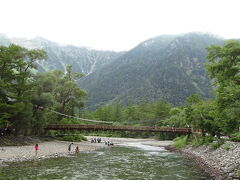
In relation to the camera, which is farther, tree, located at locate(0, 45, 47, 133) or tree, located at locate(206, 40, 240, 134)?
tree, located at locate(0, 45, 47, 133)

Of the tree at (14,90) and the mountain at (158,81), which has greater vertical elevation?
the mountain at (158,81)

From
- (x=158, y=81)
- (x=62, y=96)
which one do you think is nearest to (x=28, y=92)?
(x=62, y=96)

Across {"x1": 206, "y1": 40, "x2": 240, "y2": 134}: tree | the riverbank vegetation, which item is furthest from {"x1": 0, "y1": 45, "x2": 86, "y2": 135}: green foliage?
{"x1": 206, "y1": 40, "x2": 240, "y2": 134}: tree

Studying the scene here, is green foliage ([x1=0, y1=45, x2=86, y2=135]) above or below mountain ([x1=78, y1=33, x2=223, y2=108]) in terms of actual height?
below

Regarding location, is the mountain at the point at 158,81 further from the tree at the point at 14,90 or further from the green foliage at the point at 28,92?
the tree at the point at 14,90

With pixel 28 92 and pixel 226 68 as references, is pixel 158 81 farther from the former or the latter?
pixel 226 68

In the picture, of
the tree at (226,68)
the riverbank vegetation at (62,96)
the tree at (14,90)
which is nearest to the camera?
the riverbank vegetation at (62,96)

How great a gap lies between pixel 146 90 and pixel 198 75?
49670 mm

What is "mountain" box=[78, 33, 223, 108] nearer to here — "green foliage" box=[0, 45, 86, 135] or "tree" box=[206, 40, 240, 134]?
"green foliage" box=[0, 45, 86, 135]

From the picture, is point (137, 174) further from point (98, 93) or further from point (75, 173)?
point (98, 93)

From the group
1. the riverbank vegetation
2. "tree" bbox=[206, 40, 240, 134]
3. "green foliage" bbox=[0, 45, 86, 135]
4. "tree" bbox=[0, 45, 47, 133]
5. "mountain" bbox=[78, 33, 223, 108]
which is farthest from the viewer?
"mountain" bbox=[78, 33, 223, 108]

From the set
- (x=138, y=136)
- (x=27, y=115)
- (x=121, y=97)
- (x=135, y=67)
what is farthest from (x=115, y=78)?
(x=27, y=115)

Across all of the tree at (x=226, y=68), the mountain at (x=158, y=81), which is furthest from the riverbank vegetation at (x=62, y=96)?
the mountain at (x=158, y=81)

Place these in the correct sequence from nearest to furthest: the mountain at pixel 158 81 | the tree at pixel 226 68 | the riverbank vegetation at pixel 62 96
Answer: the riverbank vegetation at pixel 62 96, the tree at pixel 226 68, the mountain at pixel 158 81
